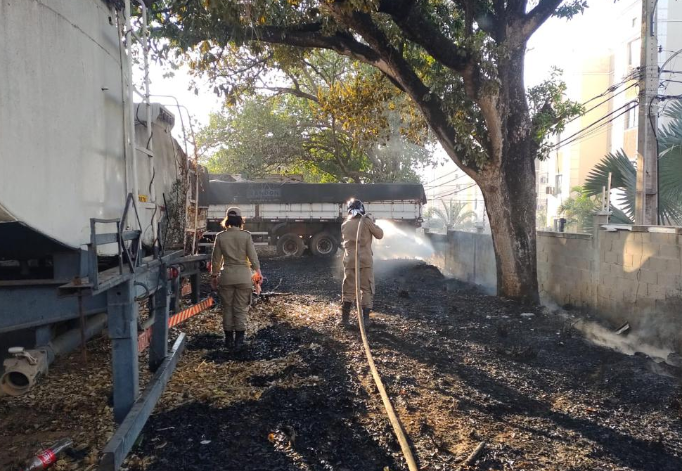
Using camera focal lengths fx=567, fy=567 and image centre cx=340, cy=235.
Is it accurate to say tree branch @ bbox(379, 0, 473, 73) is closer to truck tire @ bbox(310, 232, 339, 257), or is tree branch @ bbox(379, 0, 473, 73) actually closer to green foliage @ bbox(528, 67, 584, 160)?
green foliage @ bbox(528, 67, 584, 160)

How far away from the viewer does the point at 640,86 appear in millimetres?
10344

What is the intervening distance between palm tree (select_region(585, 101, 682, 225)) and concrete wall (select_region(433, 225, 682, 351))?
1.56 metres

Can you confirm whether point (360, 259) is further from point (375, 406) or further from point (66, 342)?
point (66, 342)

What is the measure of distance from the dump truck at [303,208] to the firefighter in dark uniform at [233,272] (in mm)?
12707

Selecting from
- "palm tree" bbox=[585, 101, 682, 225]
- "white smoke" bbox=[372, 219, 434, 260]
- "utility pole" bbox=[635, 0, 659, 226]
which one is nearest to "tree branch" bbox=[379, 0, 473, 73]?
"utility pole" bbox=[635, 0, 659, 226]

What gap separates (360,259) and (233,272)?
6.57ft

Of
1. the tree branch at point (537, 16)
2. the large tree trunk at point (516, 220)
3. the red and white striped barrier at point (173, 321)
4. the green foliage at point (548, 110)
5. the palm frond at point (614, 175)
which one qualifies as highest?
the tree branch at point (537, 16)

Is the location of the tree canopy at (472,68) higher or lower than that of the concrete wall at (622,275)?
higher

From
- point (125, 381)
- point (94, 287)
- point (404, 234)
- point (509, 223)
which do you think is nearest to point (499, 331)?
point (509, 223)

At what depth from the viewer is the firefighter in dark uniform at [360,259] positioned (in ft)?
25.8

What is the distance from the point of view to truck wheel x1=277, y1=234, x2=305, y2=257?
20.5m

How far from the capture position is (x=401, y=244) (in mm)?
22516

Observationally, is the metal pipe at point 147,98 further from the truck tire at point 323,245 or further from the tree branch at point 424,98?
the truck tire at point 323,245

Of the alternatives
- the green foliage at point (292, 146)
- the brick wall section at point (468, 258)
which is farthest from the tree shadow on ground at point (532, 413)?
the green foliage at point (292, 146)
